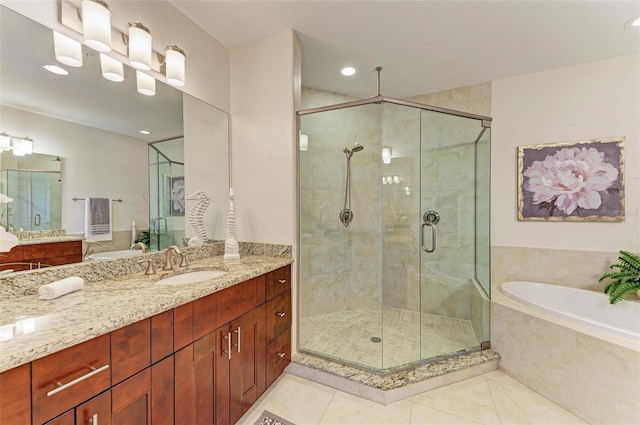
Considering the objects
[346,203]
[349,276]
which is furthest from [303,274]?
[346,203]

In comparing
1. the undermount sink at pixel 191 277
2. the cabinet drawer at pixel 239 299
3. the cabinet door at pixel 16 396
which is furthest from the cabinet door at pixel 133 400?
the undermount sink at pixel 191 277

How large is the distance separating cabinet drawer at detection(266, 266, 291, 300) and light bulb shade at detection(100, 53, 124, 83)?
1454 millimetres

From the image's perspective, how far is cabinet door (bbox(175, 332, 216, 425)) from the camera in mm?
1124

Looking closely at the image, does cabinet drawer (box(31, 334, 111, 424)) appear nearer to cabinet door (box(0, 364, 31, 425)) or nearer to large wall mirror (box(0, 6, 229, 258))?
cabinet door (box(0, 364, 31, 425))

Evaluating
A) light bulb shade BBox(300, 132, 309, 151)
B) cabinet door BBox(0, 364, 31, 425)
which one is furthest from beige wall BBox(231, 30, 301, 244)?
cabinet door BBox(0, 364, 31, 425)

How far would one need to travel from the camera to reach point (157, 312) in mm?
1023

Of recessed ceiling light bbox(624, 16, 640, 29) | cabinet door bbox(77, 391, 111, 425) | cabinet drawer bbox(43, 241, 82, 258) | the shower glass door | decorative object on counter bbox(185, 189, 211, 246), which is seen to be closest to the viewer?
cabinet door bbox(77, 391, 111, 425)

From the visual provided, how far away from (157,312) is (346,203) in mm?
2021

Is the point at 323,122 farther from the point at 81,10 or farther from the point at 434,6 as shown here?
the point at 81,10

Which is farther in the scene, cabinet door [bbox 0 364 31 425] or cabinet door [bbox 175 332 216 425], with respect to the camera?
cabinet door [bbox 175 332 216 425]

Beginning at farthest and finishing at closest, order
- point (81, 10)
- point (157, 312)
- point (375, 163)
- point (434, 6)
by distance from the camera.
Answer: point (375, 163) < point (434, 6) < point (81, 10) < point (157, 312)

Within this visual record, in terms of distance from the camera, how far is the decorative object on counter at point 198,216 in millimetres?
1951

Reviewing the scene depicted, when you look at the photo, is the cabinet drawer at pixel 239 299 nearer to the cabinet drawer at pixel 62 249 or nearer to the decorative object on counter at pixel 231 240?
the decorative object on counter at pixel 231 240

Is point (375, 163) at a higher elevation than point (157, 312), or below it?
higher
